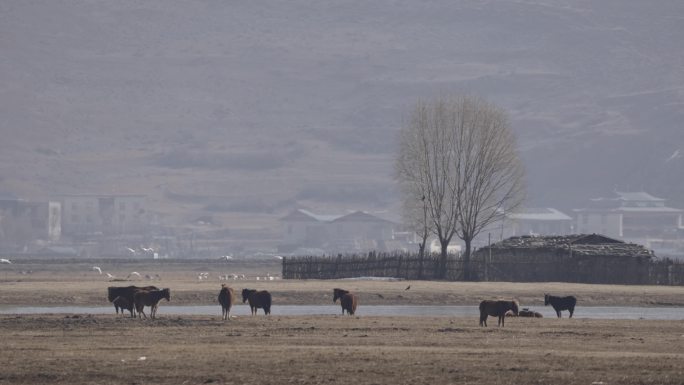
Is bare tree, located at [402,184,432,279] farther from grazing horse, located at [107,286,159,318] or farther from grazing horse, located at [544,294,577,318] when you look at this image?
grazing horse, located at [107,286,159,318]

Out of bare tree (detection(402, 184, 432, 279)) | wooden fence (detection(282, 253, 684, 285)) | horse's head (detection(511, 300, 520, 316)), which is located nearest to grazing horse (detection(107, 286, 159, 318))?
horse's head (detection(511, 300, 520, 316))

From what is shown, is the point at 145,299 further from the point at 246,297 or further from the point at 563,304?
the point at 563,304

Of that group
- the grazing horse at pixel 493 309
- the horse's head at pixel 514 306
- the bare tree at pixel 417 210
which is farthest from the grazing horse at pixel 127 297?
the bare tree at pixel 417 210

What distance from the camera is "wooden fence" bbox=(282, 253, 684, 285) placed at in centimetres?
7875

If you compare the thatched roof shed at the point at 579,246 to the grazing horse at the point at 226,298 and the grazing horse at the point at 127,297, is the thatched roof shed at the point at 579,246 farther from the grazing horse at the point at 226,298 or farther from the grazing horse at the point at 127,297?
the grazing horse at the point at 226,298

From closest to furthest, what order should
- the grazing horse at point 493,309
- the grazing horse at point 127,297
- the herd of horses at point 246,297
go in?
the grazing horse at point 493,309, the herd of horses at point 246,297, the grazing horse at point 127,297

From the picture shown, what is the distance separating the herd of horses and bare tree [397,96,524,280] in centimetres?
3535

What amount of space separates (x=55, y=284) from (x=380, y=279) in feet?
50.1

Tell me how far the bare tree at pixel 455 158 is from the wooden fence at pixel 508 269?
5118 millimetres

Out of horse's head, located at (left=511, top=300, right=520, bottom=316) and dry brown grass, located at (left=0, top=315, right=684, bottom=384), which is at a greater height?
horse's head, located at (left=511, top=300, right=520, bottom=316)

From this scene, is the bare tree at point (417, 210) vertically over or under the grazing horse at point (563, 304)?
over

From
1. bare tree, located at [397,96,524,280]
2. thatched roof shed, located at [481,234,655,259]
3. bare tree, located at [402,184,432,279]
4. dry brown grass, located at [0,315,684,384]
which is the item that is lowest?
dry brown grass, located at [0,315,684,384]

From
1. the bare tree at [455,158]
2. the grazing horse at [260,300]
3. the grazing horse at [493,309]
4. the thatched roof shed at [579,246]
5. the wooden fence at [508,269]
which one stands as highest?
the bare tree at [455,158]

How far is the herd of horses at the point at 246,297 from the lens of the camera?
44.1 m
